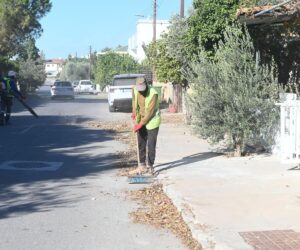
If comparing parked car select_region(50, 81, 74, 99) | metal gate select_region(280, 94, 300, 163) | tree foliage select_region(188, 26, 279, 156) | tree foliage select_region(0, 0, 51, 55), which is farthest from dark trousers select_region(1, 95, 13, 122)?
tree foliage select_region(0, 0, 51, 55)

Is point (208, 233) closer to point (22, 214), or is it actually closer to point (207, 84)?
point (22, 214)

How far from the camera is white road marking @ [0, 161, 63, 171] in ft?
37.1

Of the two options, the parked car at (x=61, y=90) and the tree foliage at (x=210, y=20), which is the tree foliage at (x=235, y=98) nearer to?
the tree foliage at (x=210, y=20)

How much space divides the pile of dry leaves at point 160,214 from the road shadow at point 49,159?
1.01 m

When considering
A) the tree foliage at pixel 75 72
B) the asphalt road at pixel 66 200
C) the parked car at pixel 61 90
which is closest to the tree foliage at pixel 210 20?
the asphalt road at pixel 66 200

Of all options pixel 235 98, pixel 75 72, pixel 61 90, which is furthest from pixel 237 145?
pixel 75 72

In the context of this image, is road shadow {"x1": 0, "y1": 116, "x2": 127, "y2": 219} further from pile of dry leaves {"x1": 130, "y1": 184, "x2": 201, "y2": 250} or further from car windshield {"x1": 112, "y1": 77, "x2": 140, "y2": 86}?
car windshield {"x1": 112, "y1": 77, "x2": 140, "y2": 86}

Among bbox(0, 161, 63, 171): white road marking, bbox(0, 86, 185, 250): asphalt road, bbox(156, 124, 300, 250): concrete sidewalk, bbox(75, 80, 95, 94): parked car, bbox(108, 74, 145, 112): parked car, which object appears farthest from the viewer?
bbox(75, 80, 95, 94): parked car

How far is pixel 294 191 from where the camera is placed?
8.39 metres

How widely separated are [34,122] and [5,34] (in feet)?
84.0

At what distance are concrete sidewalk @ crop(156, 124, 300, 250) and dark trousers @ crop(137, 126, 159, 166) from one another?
0.38 m

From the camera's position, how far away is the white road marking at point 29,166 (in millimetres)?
11320

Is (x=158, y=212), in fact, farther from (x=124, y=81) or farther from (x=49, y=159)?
(x=124, y=81)

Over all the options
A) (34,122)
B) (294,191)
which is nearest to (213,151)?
(294,191)
